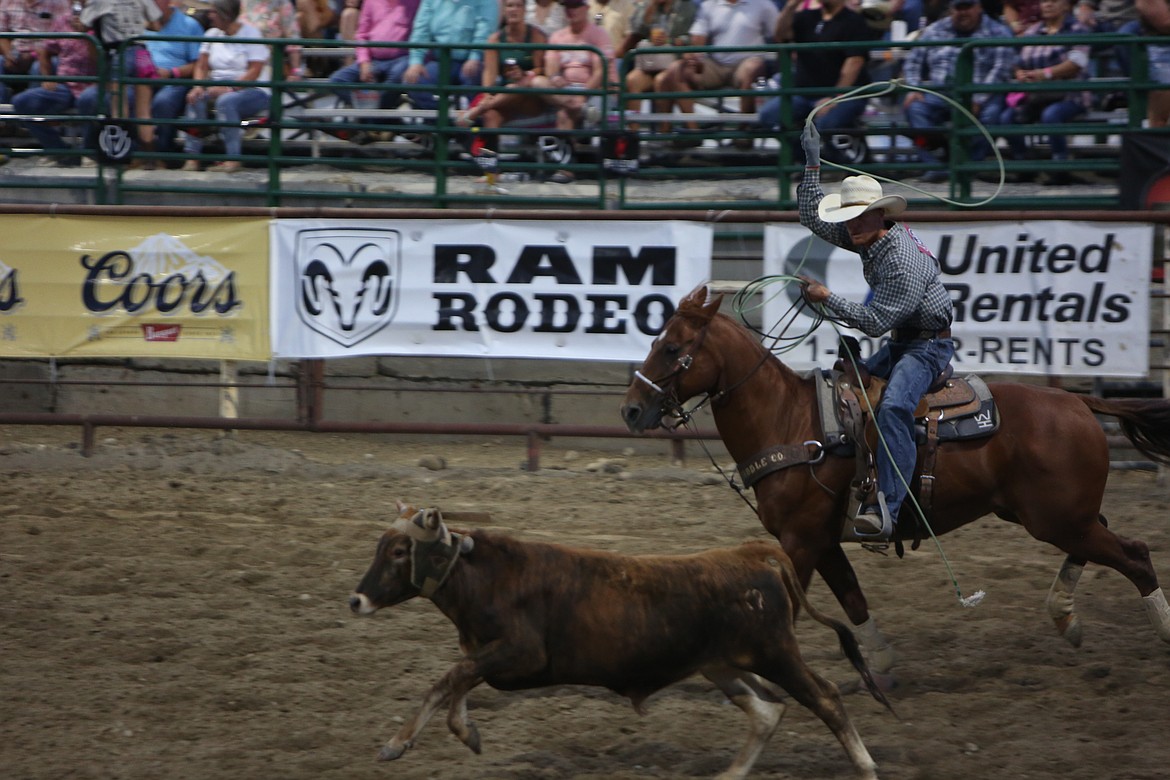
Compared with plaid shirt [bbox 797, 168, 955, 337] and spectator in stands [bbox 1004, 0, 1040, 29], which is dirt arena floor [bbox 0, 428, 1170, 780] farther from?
spectator in stands [bbox 1004, 0, 1040, 29]

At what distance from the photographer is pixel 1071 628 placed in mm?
6059

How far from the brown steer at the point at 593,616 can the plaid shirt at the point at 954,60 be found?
753 cm

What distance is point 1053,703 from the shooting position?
216 inches

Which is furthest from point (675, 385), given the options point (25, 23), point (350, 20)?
point (25, 23)

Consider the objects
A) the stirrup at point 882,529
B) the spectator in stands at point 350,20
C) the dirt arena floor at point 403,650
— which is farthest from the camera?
the spectator in stands at point 350,20

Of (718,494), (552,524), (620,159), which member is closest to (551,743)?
(552,524)

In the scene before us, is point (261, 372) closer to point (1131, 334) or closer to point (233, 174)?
point (233, 174)

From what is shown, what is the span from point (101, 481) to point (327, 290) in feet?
7.03

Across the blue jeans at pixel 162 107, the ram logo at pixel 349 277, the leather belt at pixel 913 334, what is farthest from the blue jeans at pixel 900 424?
the blue jeans at pixel 162 107

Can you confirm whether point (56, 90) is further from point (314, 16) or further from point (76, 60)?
point (314, 16)

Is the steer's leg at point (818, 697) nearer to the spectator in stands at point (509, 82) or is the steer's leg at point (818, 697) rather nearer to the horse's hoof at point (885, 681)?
the horse's hoof at point (885, 681)

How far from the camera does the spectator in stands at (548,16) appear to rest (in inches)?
490

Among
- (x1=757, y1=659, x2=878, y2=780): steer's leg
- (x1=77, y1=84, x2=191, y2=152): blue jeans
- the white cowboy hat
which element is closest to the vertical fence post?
(x1=77, y1=84, x2=191, y2=152): blue jeans

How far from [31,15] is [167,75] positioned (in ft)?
6.38
